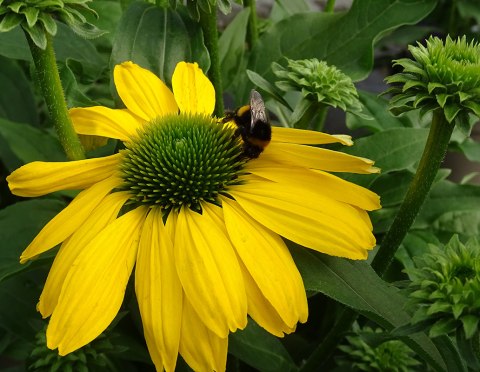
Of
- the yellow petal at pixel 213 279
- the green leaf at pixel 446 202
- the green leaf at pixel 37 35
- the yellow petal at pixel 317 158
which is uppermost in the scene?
the green leaf at pixel 37 35

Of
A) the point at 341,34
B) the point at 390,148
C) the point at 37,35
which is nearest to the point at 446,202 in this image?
the point at 390,148

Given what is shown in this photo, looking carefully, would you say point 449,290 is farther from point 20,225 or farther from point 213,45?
point 20,225

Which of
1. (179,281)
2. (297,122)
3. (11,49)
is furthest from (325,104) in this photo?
(11,49)

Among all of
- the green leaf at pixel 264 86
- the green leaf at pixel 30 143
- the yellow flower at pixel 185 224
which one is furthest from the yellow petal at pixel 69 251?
the green leaf at pixel 30 143

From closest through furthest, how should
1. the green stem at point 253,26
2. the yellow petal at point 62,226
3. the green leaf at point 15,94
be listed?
the yellow petal at point 62,226 < the green stem at point 253,26 < the green leaf at point 15,94

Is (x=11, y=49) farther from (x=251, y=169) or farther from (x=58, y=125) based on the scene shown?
(x=251, y=169)

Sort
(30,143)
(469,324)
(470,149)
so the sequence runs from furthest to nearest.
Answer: (470,149), (30,143), (469,324)

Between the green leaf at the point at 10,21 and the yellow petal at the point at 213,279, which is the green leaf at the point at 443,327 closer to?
the yellow petal at the point at 213,279
